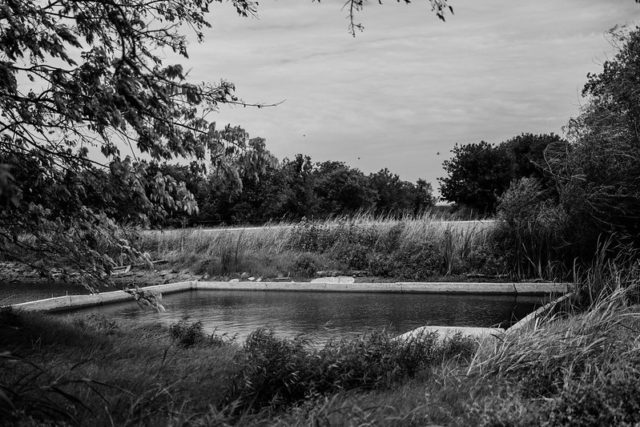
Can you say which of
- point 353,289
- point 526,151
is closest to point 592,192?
point 353,289

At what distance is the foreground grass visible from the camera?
355cm

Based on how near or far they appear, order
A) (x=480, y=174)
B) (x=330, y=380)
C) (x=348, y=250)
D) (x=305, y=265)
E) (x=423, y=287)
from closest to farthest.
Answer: (x=330, y=380) → (x=423, y=287) → (x=305, y=265) → (x=348, y=250) → (x=480, y=174)

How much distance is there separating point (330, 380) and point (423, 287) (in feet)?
28.6

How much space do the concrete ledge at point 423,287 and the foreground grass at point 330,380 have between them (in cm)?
642

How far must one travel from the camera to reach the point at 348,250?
669 inches

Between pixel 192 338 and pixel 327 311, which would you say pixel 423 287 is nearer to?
→ pixel 327 311

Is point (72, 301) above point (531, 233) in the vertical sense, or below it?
below

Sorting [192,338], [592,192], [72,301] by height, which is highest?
[592,192]

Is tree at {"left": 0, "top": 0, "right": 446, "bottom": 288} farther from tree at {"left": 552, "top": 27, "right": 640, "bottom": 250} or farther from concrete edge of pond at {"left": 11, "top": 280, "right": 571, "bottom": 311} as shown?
tree at {"left": 552, "top": 27, "right": 640, "bottom": 250}

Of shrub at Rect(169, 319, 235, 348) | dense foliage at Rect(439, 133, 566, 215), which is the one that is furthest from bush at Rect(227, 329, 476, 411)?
dense foliage at Rect(439, 133, 566, 215)

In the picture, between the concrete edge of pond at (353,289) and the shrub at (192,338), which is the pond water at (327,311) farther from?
the shrub at (192,338)

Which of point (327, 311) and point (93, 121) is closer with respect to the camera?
point (93, 121)

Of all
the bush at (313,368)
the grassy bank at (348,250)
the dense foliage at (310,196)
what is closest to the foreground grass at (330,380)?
the bush at (313,368)

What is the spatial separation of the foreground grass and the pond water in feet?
8.92
